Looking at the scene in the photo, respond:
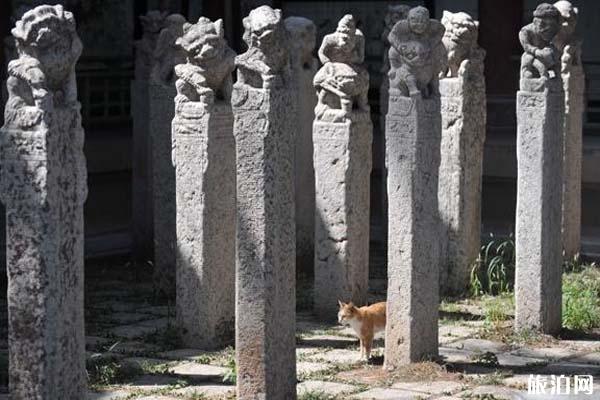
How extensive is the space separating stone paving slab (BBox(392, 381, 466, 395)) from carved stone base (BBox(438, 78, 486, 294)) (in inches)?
133

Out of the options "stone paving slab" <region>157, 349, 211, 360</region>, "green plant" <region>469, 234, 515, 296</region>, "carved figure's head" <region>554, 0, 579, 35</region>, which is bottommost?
"stone paving slab" <region>157, 349, 211, 360</region>

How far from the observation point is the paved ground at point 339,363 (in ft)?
29.7

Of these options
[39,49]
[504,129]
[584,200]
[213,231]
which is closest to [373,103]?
[504,129]

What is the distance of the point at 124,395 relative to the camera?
9.00 meters

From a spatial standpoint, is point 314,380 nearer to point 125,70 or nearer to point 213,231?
point 213,231

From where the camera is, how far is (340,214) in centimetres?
1145

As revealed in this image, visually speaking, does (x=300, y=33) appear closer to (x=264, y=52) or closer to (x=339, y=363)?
A: (x=339, y=363)

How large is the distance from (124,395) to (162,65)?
3989 mm

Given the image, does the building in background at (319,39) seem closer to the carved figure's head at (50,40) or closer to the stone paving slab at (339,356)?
the stone paving slab at (339,356)

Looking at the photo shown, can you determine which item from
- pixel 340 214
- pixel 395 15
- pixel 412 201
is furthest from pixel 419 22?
pixel 395 15

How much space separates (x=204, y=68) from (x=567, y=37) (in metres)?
3.95

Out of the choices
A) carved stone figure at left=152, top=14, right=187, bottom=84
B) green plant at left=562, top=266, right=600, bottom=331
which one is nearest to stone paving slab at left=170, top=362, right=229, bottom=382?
green plant at left=562, top=266, right=600, bottom=331

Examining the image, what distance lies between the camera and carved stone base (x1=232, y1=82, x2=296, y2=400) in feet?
26.5

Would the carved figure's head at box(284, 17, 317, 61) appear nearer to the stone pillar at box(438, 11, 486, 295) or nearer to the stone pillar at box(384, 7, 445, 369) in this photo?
the stone pillar at box(438, 11, 486, 295)
